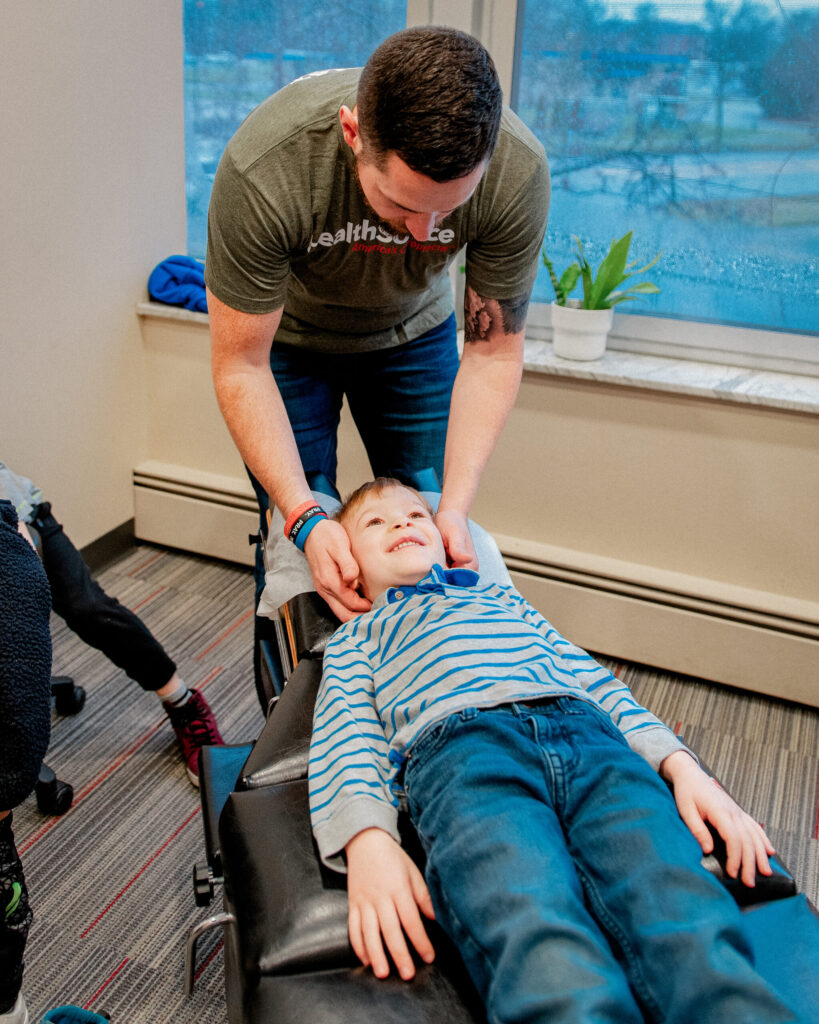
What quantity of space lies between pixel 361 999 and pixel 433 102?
0.90 m

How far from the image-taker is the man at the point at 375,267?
1.06 meters

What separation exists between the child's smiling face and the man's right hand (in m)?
0.03

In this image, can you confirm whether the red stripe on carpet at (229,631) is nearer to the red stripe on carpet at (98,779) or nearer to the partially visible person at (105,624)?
the red stripe on carpet at (98,779)

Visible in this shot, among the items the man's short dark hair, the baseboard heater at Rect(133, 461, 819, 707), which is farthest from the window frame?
the man's short dark hair

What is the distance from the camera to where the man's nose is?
1.18 m

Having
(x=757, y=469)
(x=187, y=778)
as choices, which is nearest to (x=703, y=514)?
(x=757, y=469)

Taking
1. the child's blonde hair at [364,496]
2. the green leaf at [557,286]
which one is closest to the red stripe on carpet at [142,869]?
the child's blonde hair at [364,496]

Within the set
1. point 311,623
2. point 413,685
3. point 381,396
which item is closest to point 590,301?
point 381,396

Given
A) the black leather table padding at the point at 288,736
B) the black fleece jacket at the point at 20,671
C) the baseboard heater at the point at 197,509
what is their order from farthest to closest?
the baseboard heater at the point at 197,509 → the black leather table padding at the point at 288,736 → the black fleece jacket at the point at 20,671

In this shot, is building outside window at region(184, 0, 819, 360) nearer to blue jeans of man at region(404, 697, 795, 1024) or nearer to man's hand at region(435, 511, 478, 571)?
man's hand at region(435, 511, 478, 571)

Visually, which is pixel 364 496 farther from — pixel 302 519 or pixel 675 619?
pixel 675 619

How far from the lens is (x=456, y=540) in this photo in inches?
56.0

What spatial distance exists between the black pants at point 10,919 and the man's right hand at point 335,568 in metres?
0.51

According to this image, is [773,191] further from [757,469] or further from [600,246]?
[757,469]
